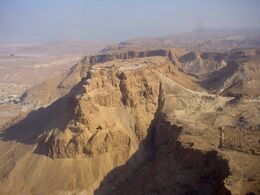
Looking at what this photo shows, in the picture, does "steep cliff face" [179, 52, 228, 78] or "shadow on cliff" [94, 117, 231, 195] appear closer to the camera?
"shadow on cliff" [94, 117, 231, 195]

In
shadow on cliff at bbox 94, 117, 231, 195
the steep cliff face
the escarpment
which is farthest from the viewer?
the escarpment

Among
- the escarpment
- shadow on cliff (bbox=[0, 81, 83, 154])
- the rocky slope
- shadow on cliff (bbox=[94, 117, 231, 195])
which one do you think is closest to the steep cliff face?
the escarpment

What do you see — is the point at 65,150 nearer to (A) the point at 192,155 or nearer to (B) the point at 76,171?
(B) the point at 76,171

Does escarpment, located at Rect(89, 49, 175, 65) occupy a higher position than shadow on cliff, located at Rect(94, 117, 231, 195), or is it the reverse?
escarpment, located at Rect(89, 49, 175, 65)

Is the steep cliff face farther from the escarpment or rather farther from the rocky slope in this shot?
the rocky slope

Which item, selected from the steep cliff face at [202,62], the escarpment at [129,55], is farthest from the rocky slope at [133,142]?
the escarpment at [129,55]

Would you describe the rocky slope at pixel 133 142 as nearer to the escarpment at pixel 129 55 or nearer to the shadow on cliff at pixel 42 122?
the shadow on cliff at pixel 42 122
